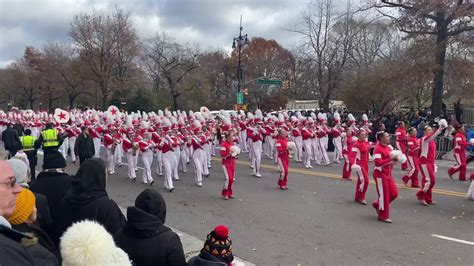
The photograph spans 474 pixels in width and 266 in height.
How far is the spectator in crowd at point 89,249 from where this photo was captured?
8.00 feet

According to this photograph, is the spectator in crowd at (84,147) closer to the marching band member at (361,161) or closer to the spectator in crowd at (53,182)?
the marching band member at (361,161)

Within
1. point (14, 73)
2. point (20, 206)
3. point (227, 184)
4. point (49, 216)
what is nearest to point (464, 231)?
point (227, 184)

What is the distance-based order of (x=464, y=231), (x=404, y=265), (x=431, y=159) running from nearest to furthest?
(x=404, y=265)
(x=464, y=231)
(x=431, y=159)

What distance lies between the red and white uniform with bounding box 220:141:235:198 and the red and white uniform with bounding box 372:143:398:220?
397 cm

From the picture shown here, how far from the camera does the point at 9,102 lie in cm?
7250

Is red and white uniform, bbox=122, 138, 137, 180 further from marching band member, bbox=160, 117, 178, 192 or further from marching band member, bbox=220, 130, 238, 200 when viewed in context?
marching band member, bbox=220, 130, 238, 200

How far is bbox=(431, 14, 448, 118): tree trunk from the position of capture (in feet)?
77.1

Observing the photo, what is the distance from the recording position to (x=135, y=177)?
49.5ft

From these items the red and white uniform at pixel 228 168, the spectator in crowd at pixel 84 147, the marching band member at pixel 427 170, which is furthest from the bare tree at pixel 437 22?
the spectator in crowd at pixel 84 147

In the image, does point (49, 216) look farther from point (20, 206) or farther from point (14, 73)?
point (14, 73)

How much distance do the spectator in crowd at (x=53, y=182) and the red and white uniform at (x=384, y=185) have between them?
20.8ft

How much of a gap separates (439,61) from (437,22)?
219 cm

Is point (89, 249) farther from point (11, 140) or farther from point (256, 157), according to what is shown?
point (256, 157)

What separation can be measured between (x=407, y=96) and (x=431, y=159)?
29.0 metres
